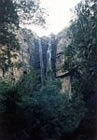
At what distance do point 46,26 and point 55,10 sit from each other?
0.22m

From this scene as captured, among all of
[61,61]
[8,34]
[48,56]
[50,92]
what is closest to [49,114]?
[50,92]

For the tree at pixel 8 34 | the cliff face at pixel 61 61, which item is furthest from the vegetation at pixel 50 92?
the cliff face at pixel 61 61

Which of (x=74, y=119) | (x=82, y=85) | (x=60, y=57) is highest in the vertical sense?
(x=60, y=57)

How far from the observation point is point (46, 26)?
2.96 metres

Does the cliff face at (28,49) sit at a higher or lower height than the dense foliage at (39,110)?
higher

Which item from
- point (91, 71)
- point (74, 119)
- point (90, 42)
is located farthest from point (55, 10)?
point (74, 119)

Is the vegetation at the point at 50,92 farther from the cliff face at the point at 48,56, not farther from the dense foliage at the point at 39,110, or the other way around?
the cliff face at the point at 48,56

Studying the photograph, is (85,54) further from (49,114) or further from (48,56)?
(48,56)

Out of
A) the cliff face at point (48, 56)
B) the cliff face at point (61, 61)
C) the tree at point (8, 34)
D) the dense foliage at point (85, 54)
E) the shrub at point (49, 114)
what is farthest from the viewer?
the cliff face at point (61, 61)

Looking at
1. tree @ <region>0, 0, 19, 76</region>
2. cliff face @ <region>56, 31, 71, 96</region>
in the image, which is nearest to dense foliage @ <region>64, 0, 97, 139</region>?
cliff face @ <region>56, 31, 71, 96</region>

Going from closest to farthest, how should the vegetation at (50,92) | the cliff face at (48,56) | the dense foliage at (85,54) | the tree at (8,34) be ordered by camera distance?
the tree at (8,34) → the vegetation at (50,92) → the dense foliage at (85,54) → the cliff face at (48,56)

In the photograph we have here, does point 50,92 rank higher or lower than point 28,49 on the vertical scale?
lower

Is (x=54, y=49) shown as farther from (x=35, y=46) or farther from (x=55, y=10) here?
(x=55, y=10)

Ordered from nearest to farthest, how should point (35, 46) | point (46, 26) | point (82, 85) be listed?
point (46, 26)
point (82, 85)
point (35, 46)
